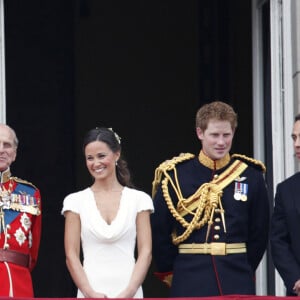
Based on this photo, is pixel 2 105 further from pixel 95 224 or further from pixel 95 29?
pixel 95 29

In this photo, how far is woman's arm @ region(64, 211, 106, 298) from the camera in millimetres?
8281

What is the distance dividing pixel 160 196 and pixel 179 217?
0.53ft

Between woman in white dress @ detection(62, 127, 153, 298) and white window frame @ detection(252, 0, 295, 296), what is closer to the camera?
Answer: woman in white dress @ detection(62, 127, 153, 298)

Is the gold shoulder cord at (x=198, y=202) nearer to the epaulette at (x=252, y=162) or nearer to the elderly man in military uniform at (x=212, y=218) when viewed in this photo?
the elderly man in military uniform at (x=212, y=218)

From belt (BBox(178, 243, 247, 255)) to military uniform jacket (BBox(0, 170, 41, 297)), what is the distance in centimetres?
83

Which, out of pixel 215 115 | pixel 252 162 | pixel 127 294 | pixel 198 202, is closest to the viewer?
pixel 127 294

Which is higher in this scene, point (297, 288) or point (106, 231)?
point (106, 231)

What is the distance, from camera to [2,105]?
962 cm

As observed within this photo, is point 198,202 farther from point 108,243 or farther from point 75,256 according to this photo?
point 75,256

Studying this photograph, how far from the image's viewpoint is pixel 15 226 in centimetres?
870

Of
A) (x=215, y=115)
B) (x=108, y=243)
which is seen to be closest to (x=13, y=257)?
(x=108, y=243)

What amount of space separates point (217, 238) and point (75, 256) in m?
0.80

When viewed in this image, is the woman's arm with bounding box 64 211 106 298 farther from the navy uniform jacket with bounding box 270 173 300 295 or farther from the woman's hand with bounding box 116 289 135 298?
the navy uniform jacket with bounding box 270 173 300 295

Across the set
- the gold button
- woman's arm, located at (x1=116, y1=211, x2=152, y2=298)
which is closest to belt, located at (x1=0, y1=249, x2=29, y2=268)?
woman's arm, located at (x1=116, y1=211, x2=152, y2=298)
